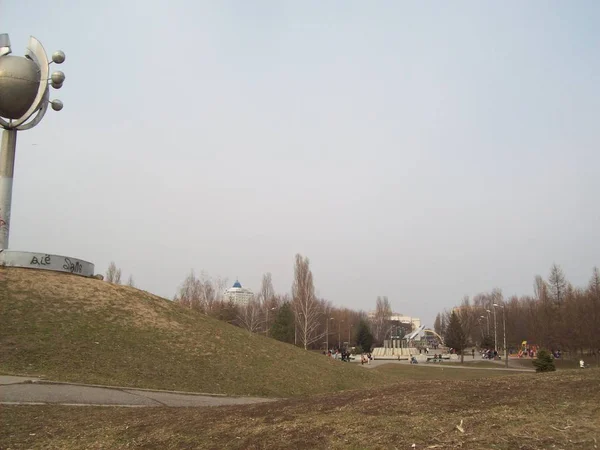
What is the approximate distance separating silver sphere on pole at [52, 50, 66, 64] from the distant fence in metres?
11.1

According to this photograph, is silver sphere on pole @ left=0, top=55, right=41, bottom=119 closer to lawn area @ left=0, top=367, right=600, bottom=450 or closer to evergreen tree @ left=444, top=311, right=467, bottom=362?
lawn area @ left=0, top=367, right=600, bottom=450

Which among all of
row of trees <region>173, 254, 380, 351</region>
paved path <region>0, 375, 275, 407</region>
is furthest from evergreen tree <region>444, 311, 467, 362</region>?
paved path <region>0, 375, 275, 407</region>

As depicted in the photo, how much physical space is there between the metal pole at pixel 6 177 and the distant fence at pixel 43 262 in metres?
0.82

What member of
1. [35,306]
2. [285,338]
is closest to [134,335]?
[35,306]

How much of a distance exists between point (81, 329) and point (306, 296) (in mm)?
38287

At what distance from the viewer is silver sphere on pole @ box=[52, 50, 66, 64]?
2659 centimetres

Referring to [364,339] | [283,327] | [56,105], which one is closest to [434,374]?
[56,105]

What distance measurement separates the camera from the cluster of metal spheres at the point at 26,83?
2536 cm

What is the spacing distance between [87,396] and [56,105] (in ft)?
65.2

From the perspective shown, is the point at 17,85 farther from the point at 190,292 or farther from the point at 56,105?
the point at 190,292

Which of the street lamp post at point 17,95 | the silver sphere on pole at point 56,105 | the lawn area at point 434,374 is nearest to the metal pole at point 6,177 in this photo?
the street lamp post at point 17,95

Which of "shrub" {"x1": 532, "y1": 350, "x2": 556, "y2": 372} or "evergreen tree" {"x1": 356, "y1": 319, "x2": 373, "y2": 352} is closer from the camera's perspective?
"shrub" {"x1": 532, "y1": 350, "x2": 556, "y2": 372}

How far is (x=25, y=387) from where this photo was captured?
14.3 m

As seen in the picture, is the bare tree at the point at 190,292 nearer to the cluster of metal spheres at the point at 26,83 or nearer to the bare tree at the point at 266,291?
the bare tree at the point at 266,291
